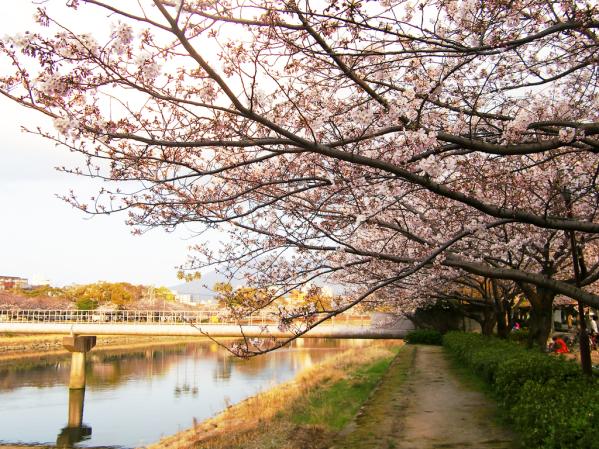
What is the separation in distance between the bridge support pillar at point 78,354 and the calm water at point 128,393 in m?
0.69

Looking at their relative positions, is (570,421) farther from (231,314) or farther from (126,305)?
(126,305)

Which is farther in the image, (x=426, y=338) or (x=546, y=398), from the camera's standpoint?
(x=426, y=338)

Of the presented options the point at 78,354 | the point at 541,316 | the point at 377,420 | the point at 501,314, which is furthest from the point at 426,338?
the point at 377,420

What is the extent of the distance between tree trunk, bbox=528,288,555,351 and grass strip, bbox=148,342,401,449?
4.70 m

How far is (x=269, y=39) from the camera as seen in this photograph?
4.71m

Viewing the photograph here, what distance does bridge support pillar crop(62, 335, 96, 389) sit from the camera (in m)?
27.2

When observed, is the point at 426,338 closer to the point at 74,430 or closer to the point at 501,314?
the point at 501,314

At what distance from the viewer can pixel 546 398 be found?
6.42 m

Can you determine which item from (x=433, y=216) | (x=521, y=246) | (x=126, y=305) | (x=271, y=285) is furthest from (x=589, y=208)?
(x=126, y=305)

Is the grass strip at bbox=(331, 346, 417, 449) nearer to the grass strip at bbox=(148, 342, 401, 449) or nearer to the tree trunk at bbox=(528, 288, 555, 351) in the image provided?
the grass strip at bbox=(148, 342, 401, 449)

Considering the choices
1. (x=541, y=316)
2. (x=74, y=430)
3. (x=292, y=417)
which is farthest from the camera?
(x=74, y=430)

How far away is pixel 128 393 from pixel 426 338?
49.1 feet

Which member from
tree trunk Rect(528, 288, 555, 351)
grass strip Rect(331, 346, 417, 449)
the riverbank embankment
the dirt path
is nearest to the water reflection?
the riverbank embankment

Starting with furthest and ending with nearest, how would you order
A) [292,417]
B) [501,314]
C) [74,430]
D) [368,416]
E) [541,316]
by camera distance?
[74,430] < [501,314] < [292,417] < [541,316] < [368,416]
